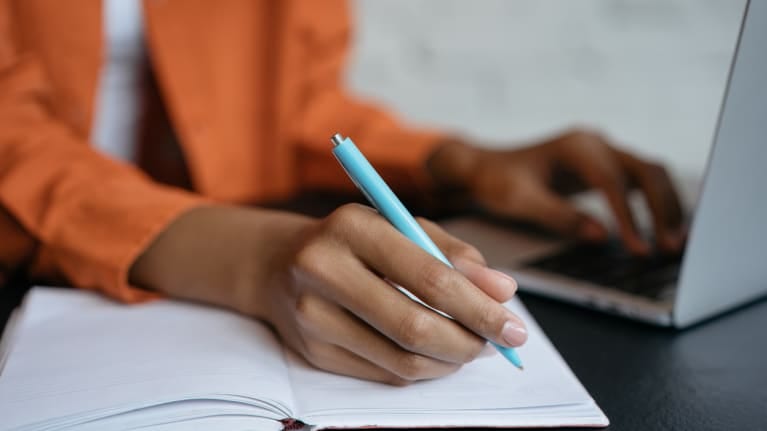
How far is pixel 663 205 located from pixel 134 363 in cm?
48

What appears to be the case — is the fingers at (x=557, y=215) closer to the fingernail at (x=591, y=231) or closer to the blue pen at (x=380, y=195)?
the fingernail at (x=591, y=231)

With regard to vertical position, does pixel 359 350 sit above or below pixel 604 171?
above

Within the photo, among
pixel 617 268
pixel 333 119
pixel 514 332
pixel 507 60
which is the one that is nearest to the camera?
pixel 514 332

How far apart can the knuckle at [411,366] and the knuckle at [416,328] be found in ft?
0.04

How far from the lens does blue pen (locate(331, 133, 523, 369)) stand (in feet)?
1.30

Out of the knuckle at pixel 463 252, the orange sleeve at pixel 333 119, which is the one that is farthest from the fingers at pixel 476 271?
the orange sleeve at pixel 333 119

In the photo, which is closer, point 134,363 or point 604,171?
point 134,363

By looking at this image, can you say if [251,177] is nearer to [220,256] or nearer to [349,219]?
[220,256]

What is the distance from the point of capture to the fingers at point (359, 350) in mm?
419

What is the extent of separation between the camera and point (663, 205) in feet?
2.19

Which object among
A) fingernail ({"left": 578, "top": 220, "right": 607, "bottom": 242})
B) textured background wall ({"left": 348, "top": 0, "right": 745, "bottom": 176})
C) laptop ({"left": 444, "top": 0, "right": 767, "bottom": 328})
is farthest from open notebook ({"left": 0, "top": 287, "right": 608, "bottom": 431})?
textured background wall ({"left": 348, "top": 0, "right": 745, "bottom": 176})

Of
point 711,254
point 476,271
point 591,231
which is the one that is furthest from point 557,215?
point 476,271

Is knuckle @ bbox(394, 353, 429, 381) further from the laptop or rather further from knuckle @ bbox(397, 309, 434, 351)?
the laptop

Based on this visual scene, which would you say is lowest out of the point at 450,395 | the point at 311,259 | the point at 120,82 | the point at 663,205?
the point at 663,205
